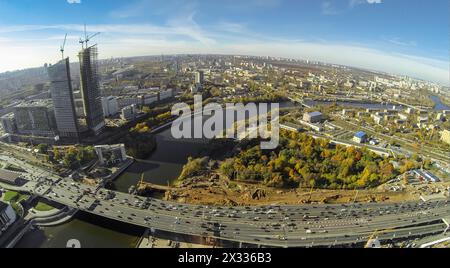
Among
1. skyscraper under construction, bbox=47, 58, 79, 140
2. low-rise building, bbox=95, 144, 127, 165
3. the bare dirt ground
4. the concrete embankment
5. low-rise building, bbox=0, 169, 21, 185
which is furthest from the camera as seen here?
skyscraper under construction, bbox=47, 58, 79, 140

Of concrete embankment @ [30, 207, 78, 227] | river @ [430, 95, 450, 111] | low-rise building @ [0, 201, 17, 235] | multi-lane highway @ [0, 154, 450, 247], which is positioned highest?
river @ [430, 95, 450, 111]

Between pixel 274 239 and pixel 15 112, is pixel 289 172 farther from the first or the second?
pixel 15 112

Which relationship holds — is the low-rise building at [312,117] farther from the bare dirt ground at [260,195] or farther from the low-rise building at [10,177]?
the low-rise building at [10,177]

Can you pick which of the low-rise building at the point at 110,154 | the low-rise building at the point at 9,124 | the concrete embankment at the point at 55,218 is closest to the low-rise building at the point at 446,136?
the low-rise building at the point at 110,154

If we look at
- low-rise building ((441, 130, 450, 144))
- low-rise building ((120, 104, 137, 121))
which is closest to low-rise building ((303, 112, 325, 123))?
low-rise building ((441, 130, 450, 144))

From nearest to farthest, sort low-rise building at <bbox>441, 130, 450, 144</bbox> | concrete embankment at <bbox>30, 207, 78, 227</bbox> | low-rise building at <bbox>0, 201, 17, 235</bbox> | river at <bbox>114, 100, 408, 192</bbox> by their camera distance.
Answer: low-rise building at <bbox>0, 201, 17, 235</bbox>
concrete embankment at <bbox>30, 207, 78, 227</bbox>
river at <bbox>114, 100, 408, 192</bbox>
low-rise building at <bbox>441, 130, 450, 144</bbox>

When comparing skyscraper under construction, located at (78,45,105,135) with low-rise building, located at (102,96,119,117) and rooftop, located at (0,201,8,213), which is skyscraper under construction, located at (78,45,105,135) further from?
A: rooftop, located at (0,201,8,213)
